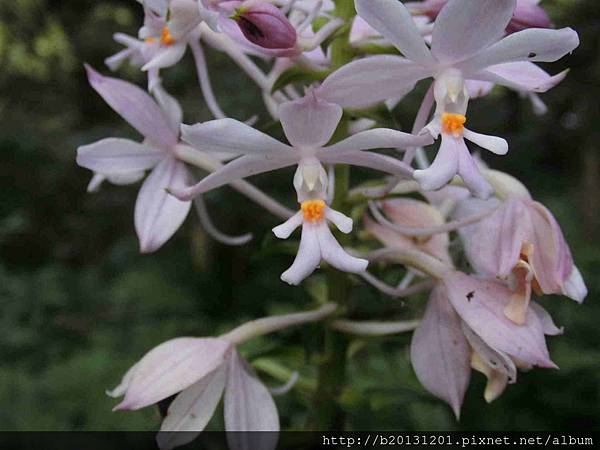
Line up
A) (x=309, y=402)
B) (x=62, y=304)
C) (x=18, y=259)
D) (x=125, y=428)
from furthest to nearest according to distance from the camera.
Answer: (x=18, y=259) < (x=62, y=304) < (x=125, y=428) < (x=309, y=402)

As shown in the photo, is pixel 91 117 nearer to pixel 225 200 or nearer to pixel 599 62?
pixel 225 200

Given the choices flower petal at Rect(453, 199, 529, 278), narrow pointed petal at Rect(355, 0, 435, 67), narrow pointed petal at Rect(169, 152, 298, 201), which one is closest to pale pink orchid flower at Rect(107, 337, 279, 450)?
narrow pointed petal at Rect(169, 152, 298, 201)

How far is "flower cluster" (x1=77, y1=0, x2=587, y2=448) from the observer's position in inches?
30.7

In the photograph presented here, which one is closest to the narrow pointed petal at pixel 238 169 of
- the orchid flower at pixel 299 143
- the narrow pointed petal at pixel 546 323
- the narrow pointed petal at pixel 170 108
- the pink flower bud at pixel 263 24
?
the orchid flower at pixel 299 143

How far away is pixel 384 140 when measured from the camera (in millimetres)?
773

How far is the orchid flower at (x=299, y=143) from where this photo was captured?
765 millimetres

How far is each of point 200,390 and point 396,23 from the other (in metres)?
0.53

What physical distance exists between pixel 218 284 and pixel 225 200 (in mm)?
310

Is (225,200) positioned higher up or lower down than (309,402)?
lower down

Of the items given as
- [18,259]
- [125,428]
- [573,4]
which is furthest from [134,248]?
[573,4]

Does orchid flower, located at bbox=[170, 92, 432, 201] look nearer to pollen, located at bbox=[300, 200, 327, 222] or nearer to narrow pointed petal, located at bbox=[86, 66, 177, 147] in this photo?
pollen, located at bbox=[300, 200, 327, 222]

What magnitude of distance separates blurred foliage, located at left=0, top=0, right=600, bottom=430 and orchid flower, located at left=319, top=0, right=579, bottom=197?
0.35 m

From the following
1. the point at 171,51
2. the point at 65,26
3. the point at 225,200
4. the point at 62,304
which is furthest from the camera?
the point at 65,26

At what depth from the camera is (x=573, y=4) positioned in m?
3.38
